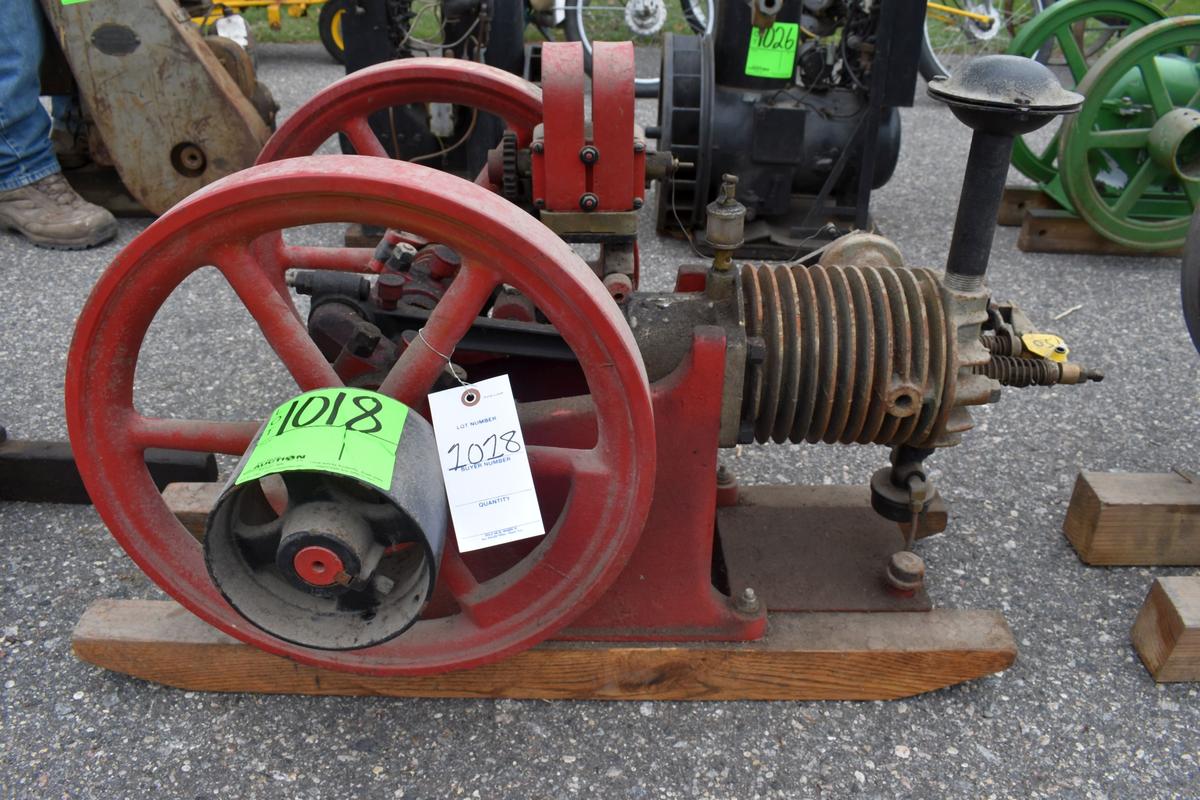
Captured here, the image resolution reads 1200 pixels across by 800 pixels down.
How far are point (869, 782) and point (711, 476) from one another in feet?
1.78

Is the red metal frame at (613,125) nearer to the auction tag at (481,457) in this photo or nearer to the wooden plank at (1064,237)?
the auction tag at (481,457)

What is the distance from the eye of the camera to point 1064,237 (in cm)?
325

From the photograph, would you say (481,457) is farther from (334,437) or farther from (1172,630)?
(1172,630)

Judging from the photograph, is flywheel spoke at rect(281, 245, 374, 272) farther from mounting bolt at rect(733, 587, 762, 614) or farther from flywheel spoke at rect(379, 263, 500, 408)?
mounting bolt at rect(733, 587, 762, 614)

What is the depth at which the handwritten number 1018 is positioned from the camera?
125 centimetres

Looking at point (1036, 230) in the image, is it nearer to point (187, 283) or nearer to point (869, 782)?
point (869, 782)

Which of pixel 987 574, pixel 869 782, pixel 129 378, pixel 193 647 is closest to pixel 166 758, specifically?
pixel 193 647

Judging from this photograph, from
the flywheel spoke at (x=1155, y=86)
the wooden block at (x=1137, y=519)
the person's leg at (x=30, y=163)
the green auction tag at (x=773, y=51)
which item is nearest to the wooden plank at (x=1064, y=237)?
the flywheel spoke at (x=1155, y=86)

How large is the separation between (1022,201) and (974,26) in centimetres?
266

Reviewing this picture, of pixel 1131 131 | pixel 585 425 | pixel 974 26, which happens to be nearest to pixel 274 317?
pixel 585 425

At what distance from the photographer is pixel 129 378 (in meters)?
1.28

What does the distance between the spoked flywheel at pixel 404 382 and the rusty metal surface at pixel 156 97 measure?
88.7 inches

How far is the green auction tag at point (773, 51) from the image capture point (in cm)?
302

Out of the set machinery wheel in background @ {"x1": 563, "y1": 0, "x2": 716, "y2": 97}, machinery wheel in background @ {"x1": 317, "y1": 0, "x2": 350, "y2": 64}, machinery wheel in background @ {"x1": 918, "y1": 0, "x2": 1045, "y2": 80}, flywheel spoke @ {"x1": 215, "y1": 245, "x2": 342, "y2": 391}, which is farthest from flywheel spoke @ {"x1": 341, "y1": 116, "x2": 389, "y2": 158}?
machinery wheel in background @ {"x1": 918, "y1": 0, "x2": 1045, "y2": 80}
